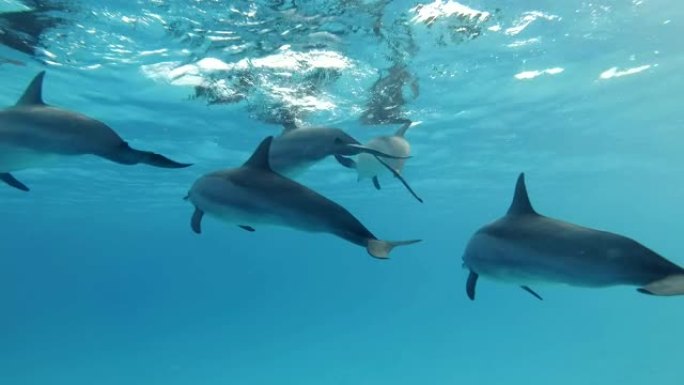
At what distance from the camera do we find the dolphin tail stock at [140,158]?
4.54 meters

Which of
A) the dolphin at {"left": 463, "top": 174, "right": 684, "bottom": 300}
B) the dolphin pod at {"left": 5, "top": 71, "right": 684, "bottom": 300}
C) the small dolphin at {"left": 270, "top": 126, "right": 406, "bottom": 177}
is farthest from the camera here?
the small dolphin at {"left": 270, "top": 126, "right": 406, "bottom": 177}

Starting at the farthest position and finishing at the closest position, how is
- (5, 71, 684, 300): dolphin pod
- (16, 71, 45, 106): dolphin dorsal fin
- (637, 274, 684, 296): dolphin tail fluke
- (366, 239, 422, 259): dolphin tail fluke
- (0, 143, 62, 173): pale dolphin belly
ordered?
1. (16, 71, 45, 106): dolphin dorsal fin
2. (0, 143, 62, 173): pale dolphin belly
3. (366, 239, 422, 259): dolphin tail fluke
4. (5, 71, 684, 300): dolphin pod
5. (637, 274, 684, 296): dolphin tail fluke

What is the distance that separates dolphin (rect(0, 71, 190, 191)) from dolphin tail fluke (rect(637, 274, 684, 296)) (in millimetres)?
4260

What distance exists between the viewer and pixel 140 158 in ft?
15.5

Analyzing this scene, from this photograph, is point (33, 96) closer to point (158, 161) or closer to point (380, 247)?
point (158, 161)

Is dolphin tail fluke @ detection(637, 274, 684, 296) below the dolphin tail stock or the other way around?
below

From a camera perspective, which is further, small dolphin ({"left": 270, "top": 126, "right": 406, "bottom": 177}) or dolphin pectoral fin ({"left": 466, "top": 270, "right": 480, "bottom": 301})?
small dolphin ({"left": 270, "top": 126, "right": 406, "bottom": 177})

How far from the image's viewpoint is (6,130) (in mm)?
5453

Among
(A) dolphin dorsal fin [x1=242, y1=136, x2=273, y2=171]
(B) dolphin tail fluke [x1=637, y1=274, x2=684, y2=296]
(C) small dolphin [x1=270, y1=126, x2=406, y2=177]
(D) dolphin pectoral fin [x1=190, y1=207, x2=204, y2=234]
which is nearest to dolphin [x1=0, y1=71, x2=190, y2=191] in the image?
(D) dolphin pectoral fin [x1=190, y1=207, x2=204, y2=234]

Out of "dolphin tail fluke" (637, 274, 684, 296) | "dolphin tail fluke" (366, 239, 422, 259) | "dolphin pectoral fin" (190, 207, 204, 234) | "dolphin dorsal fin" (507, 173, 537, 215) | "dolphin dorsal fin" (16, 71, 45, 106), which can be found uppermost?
"dolphin dorsal fin" (16, 71, 45, 106)

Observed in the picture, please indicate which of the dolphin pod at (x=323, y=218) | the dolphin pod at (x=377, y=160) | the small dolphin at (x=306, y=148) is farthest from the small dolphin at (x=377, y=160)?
the dolphin pod at (x=323, y=218)

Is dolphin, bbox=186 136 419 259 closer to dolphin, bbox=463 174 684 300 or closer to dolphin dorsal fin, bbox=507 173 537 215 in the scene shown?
dolphin, bbox=463 174 684 300

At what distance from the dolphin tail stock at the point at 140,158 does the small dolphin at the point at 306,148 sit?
93.8 inches

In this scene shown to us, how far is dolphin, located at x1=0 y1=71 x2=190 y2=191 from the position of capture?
198 inches
